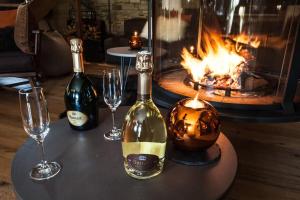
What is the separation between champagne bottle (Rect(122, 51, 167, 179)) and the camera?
716 millimetres

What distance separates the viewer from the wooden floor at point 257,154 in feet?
4.39

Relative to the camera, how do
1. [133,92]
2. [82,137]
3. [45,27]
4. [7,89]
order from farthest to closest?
1. [45,27]
2. [7,89]
3. [133,92]
4. [82,137]

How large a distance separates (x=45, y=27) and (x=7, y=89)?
123cm

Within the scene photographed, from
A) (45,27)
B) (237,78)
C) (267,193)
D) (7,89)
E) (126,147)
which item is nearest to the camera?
(126,147)

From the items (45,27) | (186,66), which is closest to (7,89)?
(45,27)

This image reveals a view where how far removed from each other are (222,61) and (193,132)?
114 centimetres

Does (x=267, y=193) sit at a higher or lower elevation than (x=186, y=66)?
lower

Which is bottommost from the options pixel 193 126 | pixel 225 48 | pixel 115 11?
pixel 193 126

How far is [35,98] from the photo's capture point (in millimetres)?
746

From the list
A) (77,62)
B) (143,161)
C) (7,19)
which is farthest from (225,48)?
(7,19)

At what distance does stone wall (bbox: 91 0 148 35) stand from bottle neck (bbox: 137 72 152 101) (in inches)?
126

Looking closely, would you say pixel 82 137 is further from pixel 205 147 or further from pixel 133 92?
pixel 133 92

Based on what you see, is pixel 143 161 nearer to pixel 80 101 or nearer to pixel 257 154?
pixel 80 101

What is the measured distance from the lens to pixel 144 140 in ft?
2.40
